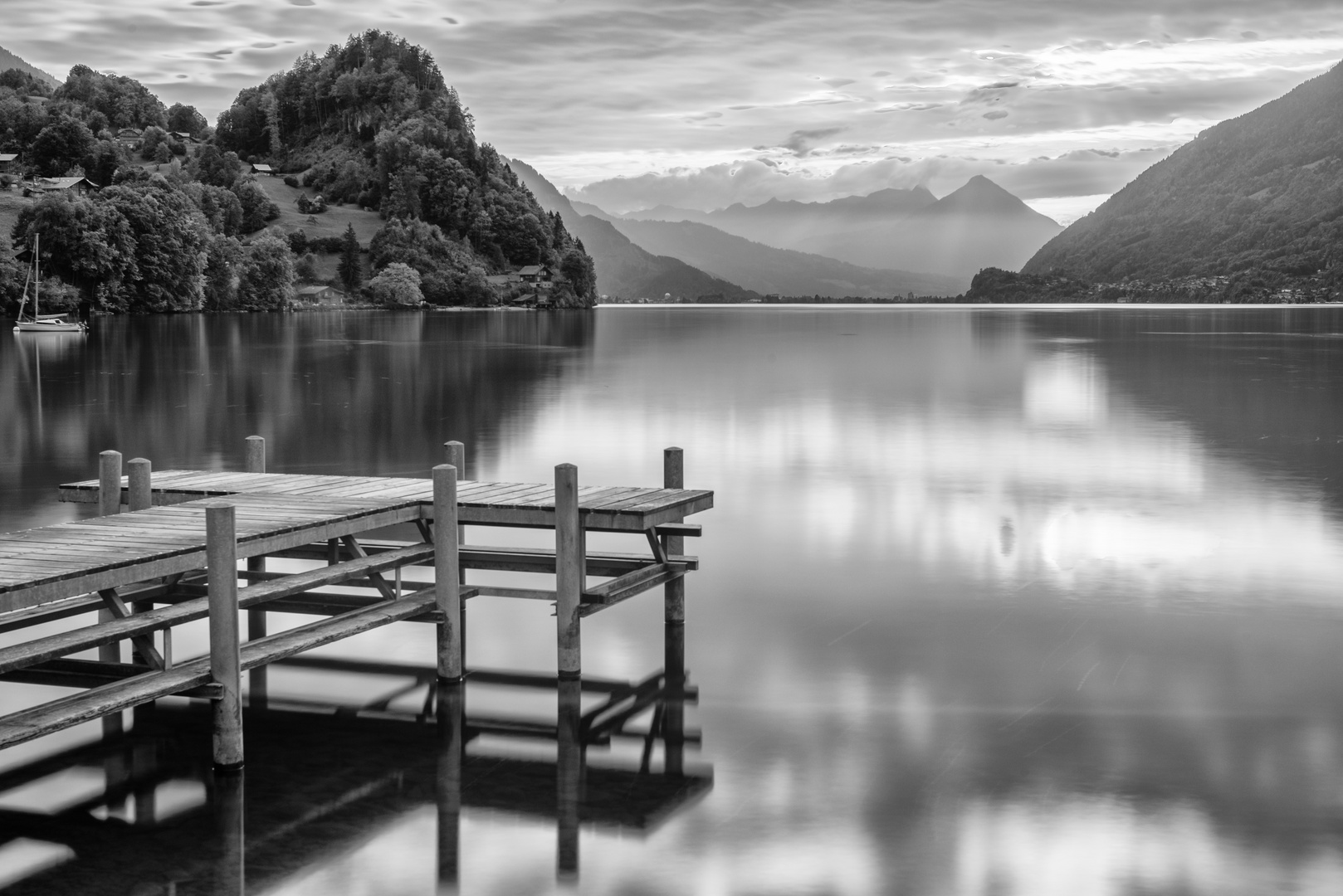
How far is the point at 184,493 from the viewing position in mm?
16000

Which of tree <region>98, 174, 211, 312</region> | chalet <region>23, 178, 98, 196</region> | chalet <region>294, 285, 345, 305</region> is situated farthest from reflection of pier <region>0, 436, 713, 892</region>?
chalet <region>294, 285, 345, 305</region>

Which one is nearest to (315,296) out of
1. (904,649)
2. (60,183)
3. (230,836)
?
(60,183)

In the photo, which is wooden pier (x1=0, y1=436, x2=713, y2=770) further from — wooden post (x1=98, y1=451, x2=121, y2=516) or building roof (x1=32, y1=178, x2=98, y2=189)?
building roof (x1=32, y1=178, x2=98, y2=189)

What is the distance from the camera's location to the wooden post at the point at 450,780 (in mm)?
9630

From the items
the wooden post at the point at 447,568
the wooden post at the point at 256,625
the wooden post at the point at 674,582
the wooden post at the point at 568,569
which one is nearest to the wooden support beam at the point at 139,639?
the wooden post at the point at 256,625

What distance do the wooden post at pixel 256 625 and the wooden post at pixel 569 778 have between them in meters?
2.85

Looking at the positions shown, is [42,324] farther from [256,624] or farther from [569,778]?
[569,778]

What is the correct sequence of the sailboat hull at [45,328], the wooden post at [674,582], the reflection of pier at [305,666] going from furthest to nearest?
the sailboat hull at [45,328]
the wooden post at [674,582]
the reflection of pier at [305,666]

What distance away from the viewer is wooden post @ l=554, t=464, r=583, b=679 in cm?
1327

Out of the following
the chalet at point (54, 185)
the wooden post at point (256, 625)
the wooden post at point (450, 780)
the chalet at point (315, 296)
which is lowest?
the wooden post at point (450, 780)

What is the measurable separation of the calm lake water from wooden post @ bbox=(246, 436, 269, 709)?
300mm

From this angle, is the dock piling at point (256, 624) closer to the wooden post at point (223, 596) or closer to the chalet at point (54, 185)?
the wooden post at point (223, 596)

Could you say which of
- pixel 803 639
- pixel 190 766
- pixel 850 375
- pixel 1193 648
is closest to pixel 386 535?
pixel 803 639

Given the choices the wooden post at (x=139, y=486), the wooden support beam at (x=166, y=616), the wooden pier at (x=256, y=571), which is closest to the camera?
the wooden pier at (x=256, y=571)
